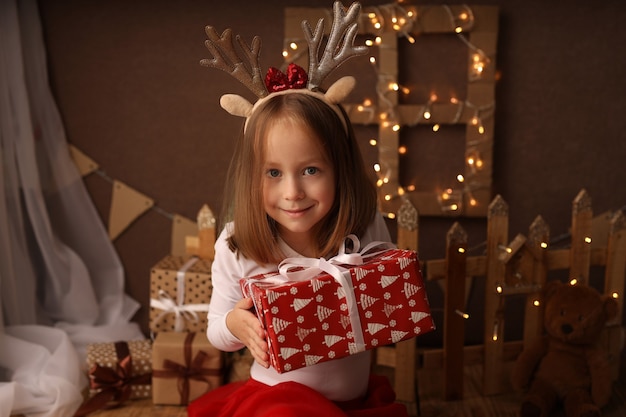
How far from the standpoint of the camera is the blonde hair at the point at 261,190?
55.2 inches

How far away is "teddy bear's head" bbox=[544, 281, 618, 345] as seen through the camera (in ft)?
6.34

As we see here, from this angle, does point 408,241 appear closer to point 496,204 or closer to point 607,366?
point 496,204

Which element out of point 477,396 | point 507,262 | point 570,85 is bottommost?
point 477,396

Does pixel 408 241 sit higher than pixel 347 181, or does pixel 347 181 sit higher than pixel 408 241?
pixel 347 181

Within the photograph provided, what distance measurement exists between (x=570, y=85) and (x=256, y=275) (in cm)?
136

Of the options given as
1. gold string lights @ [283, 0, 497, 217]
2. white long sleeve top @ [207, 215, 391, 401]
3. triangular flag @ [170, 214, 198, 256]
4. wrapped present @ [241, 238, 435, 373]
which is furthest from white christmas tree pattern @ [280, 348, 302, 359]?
→ triangular flag @ [170, 214, 198, 256]

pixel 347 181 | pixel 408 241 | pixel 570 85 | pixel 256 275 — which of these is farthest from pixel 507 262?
pixel 256 275

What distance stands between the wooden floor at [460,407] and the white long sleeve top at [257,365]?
53cm

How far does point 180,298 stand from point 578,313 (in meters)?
1.15

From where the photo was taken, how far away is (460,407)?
2074 mm

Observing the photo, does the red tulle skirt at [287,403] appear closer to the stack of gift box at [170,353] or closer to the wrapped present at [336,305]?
the wrapped present at [336,305]

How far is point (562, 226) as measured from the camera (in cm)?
237

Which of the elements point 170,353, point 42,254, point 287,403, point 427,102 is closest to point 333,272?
point 287,403

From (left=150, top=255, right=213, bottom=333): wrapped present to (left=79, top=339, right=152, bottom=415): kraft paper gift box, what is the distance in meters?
0.10
